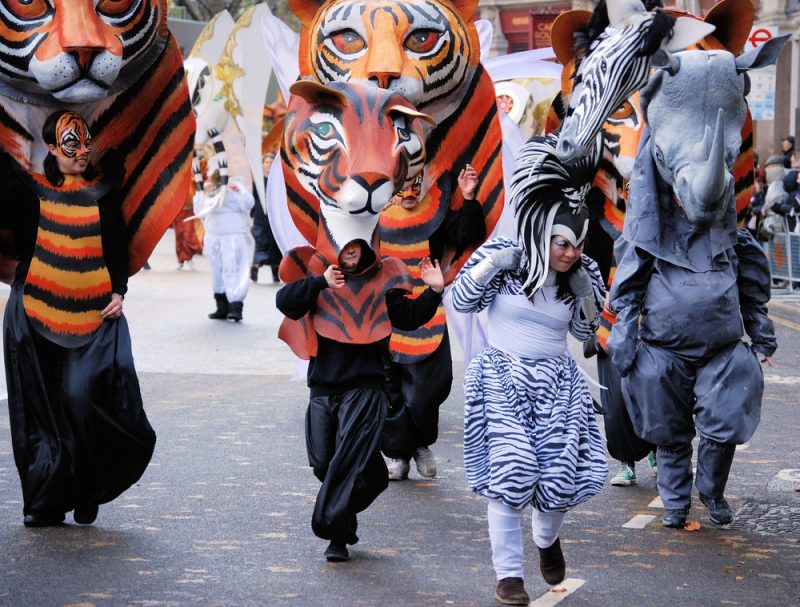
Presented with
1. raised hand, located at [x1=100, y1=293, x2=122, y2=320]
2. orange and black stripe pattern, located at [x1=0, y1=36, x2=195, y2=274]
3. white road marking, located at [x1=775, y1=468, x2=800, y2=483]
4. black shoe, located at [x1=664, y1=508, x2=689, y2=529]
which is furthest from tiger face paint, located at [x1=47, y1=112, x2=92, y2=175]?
white road marking, located at [x1=775, y1=468, x2=800, y2=483]

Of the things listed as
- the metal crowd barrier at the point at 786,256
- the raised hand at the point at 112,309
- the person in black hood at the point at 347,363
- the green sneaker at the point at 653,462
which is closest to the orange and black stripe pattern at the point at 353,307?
the person in black hood at the point at 347,363

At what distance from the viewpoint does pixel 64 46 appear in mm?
6344

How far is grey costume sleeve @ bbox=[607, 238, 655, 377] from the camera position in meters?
6.83

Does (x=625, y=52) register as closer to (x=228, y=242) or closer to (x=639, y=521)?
(x=639, y=521)

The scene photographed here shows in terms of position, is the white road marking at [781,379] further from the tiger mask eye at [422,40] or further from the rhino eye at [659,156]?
the rhino eye at [659,156]

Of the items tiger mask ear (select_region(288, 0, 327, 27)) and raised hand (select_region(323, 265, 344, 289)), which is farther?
tiger mask ear (select_region(288, 0, 327, 27))

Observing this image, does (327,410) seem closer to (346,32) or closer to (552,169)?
(552,169)

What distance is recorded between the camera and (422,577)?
19.2 ft

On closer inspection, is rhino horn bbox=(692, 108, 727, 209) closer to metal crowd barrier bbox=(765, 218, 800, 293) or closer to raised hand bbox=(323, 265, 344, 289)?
raised hand bbox=(323, 265, 344, 289)

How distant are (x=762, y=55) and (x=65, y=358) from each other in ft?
11.4

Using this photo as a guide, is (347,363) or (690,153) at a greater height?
(690,153)

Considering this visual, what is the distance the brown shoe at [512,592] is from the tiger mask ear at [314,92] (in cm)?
213

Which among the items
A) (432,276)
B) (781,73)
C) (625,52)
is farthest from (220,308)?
(781,73)

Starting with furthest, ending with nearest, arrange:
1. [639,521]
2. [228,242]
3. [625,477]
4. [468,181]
→ 1. [228,242]
2. [625,477]
3. [468,181]
4. [639,521]
